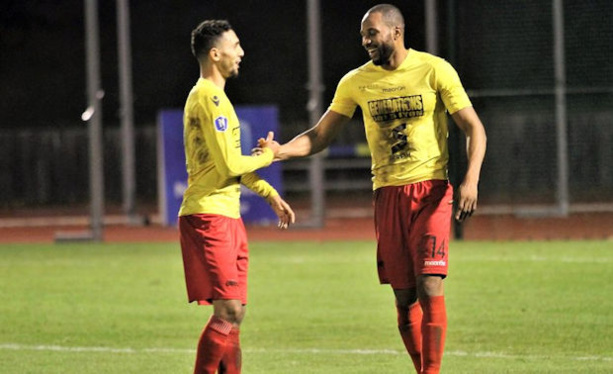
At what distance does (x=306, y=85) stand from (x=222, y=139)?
92.0ft

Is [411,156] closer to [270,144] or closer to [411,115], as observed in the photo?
[411,115]

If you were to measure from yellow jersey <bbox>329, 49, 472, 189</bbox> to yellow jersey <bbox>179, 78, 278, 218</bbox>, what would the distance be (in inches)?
34.0

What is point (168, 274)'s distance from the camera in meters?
14.9

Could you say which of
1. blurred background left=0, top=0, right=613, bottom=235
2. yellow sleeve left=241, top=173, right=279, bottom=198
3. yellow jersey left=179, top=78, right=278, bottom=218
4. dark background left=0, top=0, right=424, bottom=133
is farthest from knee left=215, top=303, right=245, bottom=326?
dark background left=0, top=0, right=424, bottom=133

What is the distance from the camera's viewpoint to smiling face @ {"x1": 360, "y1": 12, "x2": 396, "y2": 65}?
7516 millimetres

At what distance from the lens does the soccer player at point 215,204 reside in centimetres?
688

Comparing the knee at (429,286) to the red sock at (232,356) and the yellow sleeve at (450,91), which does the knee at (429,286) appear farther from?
the red sock at (232,356)

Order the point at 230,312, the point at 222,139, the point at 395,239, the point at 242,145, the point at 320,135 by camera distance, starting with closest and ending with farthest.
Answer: the point at 222,139 → the point at 230,312 → the point at 395,239 → the point at 320,135 → the point at 242,145

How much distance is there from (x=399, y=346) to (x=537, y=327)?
1.30 m

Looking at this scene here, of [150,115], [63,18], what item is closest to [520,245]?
[150,115]

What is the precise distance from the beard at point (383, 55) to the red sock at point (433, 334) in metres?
1.37

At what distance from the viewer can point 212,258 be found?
692 cm

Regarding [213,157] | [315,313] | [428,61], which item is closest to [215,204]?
[213,157]

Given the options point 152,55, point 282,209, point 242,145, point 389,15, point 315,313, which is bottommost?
point 315,313
